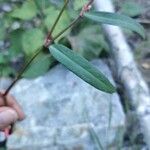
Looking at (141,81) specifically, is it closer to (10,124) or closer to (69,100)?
(69,100)

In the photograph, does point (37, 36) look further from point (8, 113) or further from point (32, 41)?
point (8, 113)

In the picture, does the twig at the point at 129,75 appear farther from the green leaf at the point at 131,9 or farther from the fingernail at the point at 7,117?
the fingernail at the point at 7,117

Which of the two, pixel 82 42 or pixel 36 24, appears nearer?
pixel 82 42

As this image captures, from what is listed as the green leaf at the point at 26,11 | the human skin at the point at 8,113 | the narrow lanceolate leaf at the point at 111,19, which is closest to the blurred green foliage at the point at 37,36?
the green leaf at the point at 26,11

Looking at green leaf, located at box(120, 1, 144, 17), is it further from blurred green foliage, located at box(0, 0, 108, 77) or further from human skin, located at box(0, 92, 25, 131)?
human skin, located at box(0, 92, 25, 131)

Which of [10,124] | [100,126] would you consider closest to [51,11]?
[100,126]

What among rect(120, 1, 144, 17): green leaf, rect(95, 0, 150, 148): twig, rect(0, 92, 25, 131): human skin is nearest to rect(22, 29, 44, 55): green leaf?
rect(95, 0, 150, 148): twig

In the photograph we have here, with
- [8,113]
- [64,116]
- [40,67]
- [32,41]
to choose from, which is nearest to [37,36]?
[32,41]
